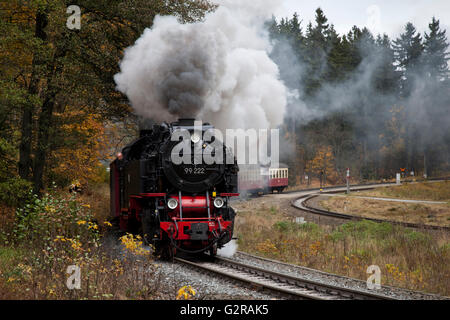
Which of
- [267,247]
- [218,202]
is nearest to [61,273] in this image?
[218,202]

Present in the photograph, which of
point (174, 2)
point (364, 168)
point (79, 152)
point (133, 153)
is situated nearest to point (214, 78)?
point (133, 153)

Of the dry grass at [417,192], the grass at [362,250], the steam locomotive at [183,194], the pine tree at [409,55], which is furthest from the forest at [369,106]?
the steam locomotive at [183,194]

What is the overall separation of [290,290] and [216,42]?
25.5ft

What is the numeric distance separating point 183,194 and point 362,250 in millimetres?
4421

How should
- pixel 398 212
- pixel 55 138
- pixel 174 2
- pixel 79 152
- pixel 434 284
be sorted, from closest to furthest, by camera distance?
pixel 434 284 < pixel 55 138 < pixel 174 2 < pixel 79 152 < pixel 398 212

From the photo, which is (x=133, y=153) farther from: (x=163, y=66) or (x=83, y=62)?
(x=83, y=62)

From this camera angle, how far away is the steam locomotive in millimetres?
9445

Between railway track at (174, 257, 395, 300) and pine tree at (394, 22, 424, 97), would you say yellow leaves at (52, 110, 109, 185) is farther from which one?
pine tree at (394, 22, 424, 97)

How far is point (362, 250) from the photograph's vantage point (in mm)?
10359

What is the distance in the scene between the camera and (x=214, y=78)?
12031 mm

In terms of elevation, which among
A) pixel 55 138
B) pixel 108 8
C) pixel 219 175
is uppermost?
pixel 108 8

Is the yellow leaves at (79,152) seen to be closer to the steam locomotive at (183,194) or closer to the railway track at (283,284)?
the steam locomotive at (183,194)

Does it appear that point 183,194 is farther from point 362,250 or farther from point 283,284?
point 362,250

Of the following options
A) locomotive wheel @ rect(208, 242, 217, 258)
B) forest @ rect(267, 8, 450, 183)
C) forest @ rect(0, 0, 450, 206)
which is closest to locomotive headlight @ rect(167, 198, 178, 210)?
locomotive wheel @ rect(208, 242, 217, 258)
